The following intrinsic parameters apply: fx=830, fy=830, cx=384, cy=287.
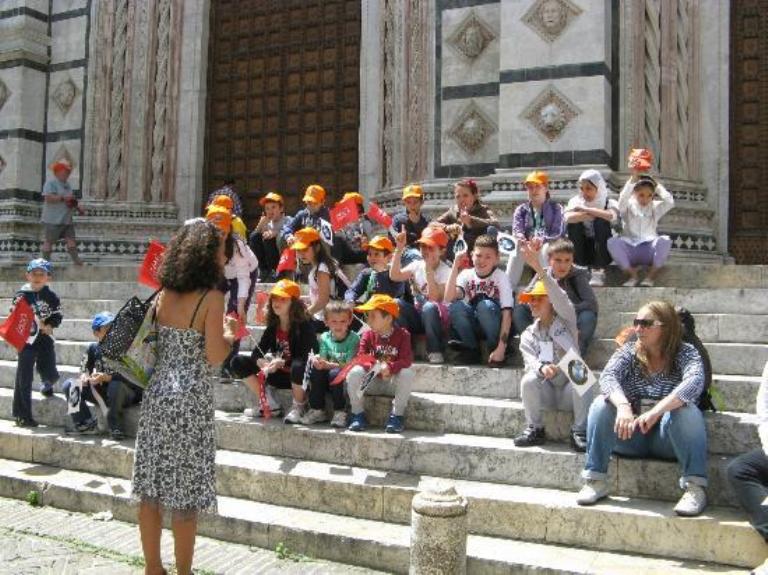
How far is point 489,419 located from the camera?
20.1 ft

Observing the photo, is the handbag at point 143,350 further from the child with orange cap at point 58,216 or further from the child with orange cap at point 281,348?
the child with orange cap at point 58,216

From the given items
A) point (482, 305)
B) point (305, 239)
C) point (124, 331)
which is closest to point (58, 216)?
point (305, 239)

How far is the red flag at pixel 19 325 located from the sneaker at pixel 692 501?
19.2 feet

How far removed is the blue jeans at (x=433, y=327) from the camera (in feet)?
23.2

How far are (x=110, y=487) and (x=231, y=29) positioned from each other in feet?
32.7

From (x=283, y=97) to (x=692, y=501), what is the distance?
10.6 m

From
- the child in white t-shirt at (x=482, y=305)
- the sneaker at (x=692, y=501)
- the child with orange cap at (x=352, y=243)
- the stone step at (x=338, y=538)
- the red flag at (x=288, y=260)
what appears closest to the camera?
the stone step at (x=338, y=538)

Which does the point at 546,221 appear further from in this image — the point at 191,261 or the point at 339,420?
the point at 191,261

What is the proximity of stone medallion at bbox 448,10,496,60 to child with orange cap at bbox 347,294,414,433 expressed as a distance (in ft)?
19.3

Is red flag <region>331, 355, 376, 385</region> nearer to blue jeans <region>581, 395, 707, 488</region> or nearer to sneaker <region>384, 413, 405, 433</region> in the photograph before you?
sneaker <region>384, 413, 405, 433</region>

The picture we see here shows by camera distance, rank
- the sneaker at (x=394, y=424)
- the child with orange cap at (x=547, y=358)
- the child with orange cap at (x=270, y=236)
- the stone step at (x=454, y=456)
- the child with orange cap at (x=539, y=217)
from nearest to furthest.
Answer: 1. the stone step at (x=454, y=456)
2. the child with orange cap at (x=547, y=358)
3. the sneaker at (x=394, y=424)
4. the child with orange cap at (x=539, y=217)
5. the child with orange cap at (x=270, y=236)

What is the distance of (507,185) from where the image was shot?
1031 cm

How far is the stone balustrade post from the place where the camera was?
173 inches

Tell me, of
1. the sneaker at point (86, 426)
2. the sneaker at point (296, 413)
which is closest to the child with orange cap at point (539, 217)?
the sneaker at point (296, 413)
